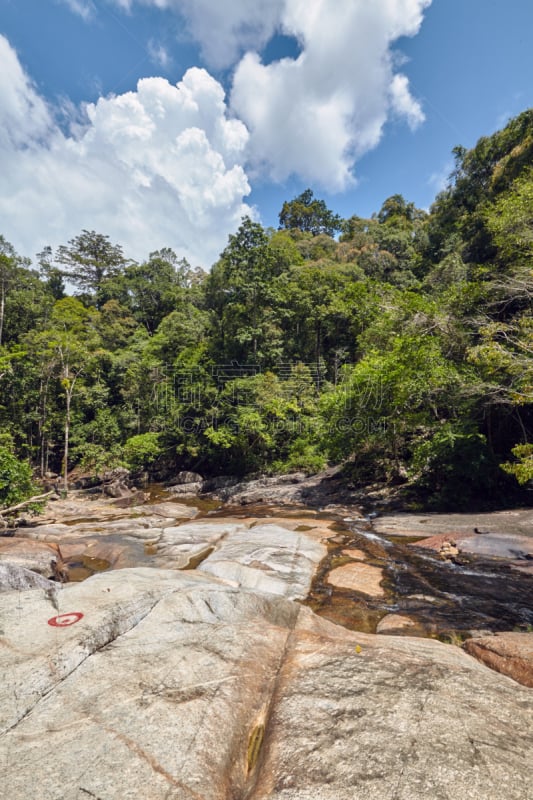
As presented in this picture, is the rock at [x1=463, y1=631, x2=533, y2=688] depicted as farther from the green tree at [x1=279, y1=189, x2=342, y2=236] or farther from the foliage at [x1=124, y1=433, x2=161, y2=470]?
the green tree at [x1=279, y1=189, x2=342, y2=236]

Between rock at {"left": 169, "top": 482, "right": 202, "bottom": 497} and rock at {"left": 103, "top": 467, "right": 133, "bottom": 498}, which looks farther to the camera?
rock at {"left": 169, "top": 482, "right": 202, "bottom": 497}

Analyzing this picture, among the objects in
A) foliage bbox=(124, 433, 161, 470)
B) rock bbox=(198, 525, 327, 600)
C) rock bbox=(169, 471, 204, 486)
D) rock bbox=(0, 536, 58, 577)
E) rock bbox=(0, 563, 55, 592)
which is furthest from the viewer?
rock bbox=(169, 471, 204, 486)

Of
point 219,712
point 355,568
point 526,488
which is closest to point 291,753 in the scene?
point 219,712

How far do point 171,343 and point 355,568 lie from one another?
28.8m

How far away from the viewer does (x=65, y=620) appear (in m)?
4.52

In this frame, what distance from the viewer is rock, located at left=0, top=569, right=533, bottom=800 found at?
2502mm

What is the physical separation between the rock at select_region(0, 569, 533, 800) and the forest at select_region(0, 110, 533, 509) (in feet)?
23.9

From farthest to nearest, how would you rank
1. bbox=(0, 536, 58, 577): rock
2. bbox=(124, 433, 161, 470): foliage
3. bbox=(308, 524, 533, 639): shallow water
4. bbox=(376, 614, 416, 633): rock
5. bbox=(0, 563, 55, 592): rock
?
bbox=(124, 433, 161, 470): foliage
bbox=(0, 536, 58, 577): rock
bbox=(308, 524, 533, 639): shallow water
bbox=(376, 614, 416, 633): rock
bbox=(0, 563, 55, 592): rock

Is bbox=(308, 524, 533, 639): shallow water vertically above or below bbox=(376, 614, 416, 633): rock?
below

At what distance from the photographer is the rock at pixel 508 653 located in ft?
13.4

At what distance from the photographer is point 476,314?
611 inches

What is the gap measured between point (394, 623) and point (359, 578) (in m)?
2.05

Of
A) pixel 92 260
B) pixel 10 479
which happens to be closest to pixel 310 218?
pixel 92 260

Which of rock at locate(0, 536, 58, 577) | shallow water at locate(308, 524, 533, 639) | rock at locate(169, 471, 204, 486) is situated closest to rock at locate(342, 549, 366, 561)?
shallow water at locate(308, 524, 533, 639)
